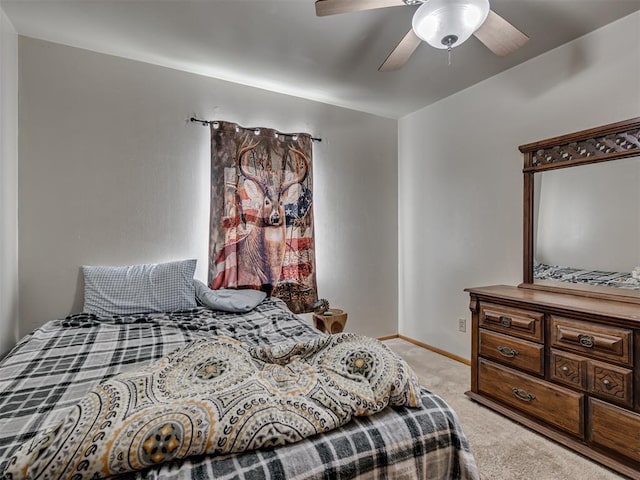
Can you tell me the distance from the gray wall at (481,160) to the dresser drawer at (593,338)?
79 cm

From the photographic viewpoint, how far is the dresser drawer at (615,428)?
61.7 inches

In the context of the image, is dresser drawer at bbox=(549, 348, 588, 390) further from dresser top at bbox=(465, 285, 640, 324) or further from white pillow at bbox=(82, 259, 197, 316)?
white pillow at bbox=(82, 259, 197, 316)

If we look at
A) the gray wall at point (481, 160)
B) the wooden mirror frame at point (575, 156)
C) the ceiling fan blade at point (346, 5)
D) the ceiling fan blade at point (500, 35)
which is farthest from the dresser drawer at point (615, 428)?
the ceiling fan blade at point (346, 5)

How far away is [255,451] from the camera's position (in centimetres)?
82

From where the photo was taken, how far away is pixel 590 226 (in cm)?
218

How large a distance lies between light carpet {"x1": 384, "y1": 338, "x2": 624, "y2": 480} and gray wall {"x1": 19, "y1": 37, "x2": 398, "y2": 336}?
163cm

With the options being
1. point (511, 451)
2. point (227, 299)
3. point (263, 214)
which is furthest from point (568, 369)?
point (263, 214)

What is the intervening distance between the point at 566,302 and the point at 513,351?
0.44 m

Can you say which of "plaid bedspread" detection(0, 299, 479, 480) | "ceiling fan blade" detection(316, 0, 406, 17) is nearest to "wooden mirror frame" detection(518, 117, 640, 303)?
"ceiling fan blade" detection(316, 0, 406, 17)

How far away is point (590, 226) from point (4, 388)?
3176 mm

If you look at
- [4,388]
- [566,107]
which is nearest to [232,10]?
[4,388]

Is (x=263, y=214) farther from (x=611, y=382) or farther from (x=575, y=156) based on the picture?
(x=611, y=382)

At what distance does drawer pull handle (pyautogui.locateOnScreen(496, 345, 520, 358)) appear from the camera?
2.10m

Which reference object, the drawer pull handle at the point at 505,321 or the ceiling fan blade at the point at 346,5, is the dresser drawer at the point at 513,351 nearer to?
the drawer pull handle at the point at 505,321
